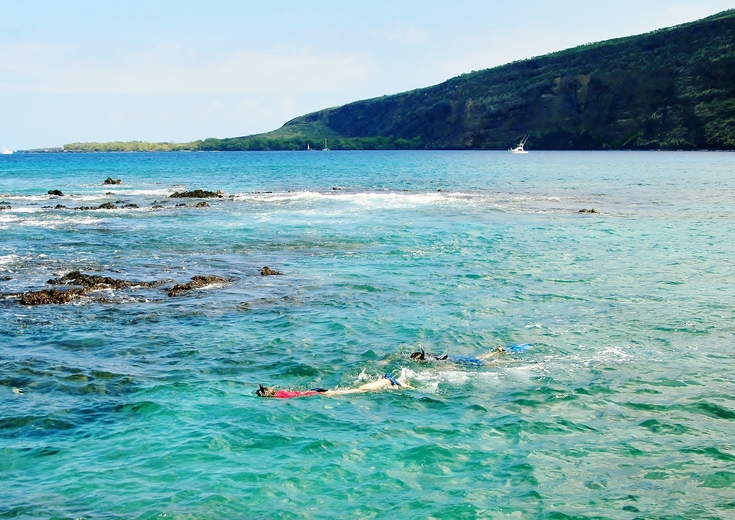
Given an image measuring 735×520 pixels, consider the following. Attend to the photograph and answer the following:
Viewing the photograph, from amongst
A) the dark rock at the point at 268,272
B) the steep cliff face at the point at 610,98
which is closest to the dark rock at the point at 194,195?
the dark rock at the point at 268,272

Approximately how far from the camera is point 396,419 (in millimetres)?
11688

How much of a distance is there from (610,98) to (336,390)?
442ft

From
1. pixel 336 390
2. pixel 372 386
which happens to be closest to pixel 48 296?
pixel 336 390

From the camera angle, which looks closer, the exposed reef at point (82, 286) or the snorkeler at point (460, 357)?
the snorkeler at point (460, 357)

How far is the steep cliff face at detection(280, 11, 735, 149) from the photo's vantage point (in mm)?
117562

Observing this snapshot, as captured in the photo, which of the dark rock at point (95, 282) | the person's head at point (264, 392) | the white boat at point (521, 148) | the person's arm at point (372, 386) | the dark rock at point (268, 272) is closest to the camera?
the person's head at point (264, 392)

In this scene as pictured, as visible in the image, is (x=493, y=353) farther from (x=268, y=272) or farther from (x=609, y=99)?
(x=609, y=99)

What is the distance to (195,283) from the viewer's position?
2116cm

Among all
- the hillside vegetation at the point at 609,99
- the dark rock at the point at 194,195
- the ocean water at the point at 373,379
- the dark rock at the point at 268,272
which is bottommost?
the ocean water at the point at 373,379

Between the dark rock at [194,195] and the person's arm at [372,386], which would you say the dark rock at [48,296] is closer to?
the person's arm at [372,386]

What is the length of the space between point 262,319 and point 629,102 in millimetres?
128406

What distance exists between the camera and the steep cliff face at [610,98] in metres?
118

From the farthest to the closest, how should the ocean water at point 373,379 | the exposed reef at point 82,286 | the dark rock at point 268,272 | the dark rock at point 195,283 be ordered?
1. the dark rock at point 268,272
2. the dark rock at point 195,283
3. the exposed reef at point 82,286
4. the ocean water at point 373,379

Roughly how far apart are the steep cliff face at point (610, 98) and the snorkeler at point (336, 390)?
11519 cm
